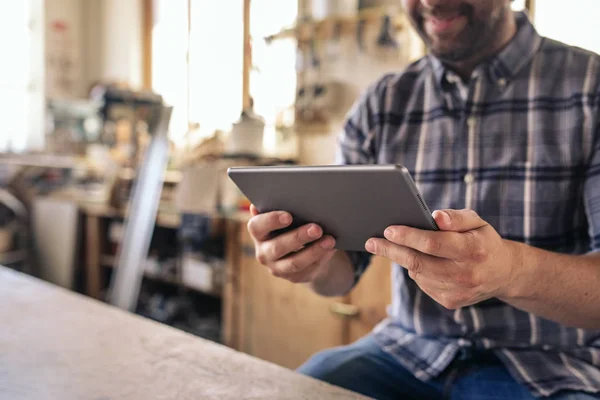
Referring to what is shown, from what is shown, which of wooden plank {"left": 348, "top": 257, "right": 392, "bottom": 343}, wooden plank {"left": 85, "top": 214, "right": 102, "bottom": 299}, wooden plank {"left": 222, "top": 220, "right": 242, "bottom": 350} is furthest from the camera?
wooden plank {"left": 85, "top": 214, "right": 102, "bottom": 299}

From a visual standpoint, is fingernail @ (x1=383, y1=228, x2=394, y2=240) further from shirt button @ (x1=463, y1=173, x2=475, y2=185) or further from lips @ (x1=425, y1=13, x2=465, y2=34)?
lips @ (x1=425, y1=13, x2=465, y2=34)

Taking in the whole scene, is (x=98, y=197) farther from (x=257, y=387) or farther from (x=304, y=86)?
(x=257, y=387)

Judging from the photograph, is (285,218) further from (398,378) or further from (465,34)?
(465,34)

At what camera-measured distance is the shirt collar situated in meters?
0.92

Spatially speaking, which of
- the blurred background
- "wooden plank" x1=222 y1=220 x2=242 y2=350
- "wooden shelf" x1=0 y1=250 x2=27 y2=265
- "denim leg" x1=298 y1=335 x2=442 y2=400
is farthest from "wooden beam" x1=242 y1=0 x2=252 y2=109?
"denim leg" x1=298 y1=335 x2=442 y2=400

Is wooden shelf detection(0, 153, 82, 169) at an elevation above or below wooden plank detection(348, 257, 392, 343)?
above

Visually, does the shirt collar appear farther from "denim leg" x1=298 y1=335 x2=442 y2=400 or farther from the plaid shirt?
"denim leg" x1=298 y1=335 x2=442 y2=400

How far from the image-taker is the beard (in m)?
0.88

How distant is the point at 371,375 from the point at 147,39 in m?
3.92

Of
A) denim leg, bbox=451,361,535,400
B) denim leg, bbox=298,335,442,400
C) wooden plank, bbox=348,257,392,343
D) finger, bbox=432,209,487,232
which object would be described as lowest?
wooden plank, bbox=348,257,392,343

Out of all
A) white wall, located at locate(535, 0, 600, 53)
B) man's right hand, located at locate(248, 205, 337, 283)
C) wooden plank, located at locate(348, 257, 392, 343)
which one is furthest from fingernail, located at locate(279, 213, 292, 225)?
wooden plank, located at locate(348, 257, 392, 343)

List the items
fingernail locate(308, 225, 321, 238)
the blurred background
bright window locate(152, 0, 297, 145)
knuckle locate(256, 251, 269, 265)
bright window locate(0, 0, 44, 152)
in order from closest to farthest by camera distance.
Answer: fingernail locate(308, 225, 321, 238) < knuckle locate(256, 251, 269, 265) < the blurred background < bright window locate(152, 0, 297, 145) < bright window locate(0, 0, 44, 152)

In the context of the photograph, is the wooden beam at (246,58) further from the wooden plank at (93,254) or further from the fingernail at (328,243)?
the fingernail at (328,243)

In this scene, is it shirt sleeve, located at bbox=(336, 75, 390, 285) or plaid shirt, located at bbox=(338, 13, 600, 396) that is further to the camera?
shirt sleeve, located at bbox=(336, 75, 390, 285)
